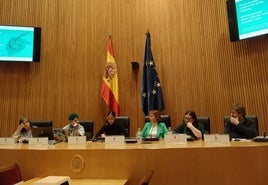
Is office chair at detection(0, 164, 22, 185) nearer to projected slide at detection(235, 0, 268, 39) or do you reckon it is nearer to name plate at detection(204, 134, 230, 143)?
name plate at detection(204, 134, 230, 143)

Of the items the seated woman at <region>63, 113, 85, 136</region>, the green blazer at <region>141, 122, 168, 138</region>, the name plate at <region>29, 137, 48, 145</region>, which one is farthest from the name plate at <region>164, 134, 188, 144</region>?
the seated woman at <region>63, 113, 85, 136</region>

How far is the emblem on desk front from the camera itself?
232 cm

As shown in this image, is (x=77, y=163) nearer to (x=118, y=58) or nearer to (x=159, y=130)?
(x=159, y=130)

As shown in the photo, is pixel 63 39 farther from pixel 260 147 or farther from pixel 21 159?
pixel 260 147

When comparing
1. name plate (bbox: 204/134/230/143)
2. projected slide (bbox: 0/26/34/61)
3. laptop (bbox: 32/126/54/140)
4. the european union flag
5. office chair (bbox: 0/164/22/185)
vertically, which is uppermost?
projected slide (bbox: 0/26/34/61)

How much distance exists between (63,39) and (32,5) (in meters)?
1.07

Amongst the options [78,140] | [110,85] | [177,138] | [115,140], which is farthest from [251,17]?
[78,140]

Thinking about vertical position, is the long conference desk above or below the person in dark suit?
below

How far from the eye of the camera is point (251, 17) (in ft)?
15.1

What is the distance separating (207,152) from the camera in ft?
7.18

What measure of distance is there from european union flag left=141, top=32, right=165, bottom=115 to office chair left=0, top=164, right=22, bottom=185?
3238mm

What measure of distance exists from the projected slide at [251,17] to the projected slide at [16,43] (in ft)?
14.2

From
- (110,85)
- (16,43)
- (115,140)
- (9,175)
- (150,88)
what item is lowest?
(9,175)

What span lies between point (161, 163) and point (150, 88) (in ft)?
10.0
